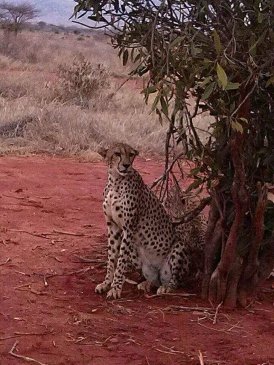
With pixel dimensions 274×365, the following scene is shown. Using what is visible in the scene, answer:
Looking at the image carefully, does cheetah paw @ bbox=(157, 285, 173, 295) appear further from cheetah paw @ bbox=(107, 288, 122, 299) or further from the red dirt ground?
cheetah paw @ bbox=(107, 288, 122, 299)

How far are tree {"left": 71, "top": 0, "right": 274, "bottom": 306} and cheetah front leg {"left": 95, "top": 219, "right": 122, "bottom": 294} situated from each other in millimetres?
592

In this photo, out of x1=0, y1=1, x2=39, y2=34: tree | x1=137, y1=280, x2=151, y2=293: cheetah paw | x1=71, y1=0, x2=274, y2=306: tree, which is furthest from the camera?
x1=0, y1=1, x2=39, y2=34: tree

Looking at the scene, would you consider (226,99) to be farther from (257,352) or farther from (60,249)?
(60,249)

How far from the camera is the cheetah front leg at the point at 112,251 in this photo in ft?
18.3

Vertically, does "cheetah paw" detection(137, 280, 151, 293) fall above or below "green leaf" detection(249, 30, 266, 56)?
below

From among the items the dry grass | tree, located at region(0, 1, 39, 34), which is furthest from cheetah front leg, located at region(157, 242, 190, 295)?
tree, located at region(0, 1, 39, 34)

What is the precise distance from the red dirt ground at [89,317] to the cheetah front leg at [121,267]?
0.27 ft

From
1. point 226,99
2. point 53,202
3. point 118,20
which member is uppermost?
point 118,20

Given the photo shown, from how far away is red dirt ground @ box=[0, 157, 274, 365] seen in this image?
444 cm

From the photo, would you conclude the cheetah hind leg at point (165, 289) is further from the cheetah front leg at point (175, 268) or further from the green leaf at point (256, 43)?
the green leaf at point (256, 43)

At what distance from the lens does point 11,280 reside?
219 inches

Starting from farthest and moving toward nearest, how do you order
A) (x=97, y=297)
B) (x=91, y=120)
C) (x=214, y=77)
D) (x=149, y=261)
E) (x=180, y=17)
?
(x=91, y=120)
(x=149, y=261)
(x=97, y=297)
(x=180, y=17)
(x=214, y=77)

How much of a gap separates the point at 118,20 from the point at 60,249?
8.12 feet

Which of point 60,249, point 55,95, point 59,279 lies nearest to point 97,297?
point 59,279
